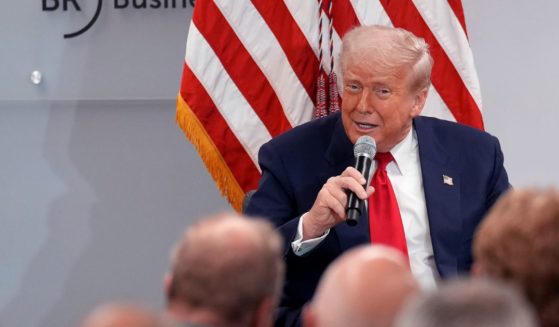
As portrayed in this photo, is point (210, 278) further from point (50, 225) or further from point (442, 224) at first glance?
point (50, 225)

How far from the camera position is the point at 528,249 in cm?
174

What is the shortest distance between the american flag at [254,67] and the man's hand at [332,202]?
38.8 inches

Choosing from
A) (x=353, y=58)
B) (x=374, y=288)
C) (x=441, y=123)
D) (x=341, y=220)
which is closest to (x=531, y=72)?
(x=441, y=123)

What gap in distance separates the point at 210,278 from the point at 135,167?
9.51 feet

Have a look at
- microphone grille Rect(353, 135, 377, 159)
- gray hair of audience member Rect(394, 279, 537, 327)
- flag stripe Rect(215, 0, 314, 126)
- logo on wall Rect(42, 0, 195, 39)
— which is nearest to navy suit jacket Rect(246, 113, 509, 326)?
microphone grille Rect(353, 135, 377, 159)

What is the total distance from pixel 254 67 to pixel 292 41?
0.15 meters

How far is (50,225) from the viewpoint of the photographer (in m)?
4.49

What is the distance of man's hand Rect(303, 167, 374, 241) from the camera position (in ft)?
9.36

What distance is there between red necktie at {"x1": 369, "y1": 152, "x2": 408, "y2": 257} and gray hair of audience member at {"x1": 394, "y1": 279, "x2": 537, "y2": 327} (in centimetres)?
173

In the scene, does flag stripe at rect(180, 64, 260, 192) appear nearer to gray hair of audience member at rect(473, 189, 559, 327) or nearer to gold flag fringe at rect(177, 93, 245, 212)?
gold flag fringe at rect(177, 93, 245, 212)

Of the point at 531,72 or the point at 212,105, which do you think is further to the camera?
the point at 531,72

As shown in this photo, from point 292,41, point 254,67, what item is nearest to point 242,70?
point 254,67

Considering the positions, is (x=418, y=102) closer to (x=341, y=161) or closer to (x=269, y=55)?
(x=341, y=161)

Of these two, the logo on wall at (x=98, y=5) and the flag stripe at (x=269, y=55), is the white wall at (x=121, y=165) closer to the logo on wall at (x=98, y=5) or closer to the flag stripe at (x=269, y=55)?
the logo on wall at (x=98, y=5)
